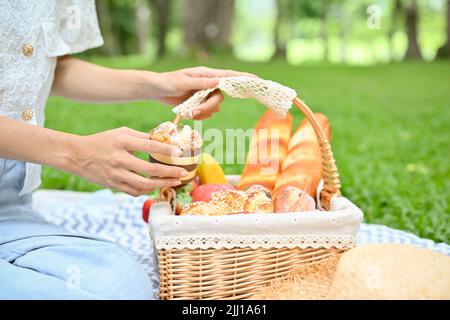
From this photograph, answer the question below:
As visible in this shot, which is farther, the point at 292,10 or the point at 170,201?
the point at 292,10

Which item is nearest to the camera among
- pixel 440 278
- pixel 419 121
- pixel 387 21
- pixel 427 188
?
pixel 440 278

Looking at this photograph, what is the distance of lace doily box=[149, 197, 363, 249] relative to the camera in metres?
1.30

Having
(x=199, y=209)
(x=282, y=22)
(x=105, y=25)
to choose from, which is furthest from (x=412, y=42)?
(x=199, y=209)

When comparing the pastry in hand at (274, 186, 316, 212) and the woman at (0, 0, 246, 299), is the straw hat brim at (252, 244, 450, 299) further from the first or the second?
the woman at (0, 0, 246, 299)

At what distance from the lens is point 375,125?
4.49m

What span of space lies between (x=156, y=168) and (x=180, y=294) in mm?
340

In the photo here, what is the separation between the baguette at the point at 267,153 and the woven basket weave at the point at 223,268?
1.24 feet

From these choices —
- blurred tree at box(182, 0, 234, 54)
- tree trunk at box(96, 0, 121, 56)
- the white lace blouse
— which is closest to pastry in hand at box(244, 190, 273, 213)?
the white lace blouse

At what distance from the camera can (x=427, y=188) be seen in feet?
9.23

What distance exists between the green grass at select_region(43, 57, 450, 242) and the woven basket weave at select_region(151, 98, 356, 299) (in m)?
0.93

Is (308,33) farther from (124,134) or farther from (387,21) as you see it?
(124,134)

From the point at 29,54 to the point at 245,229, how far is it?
661 millimetres
